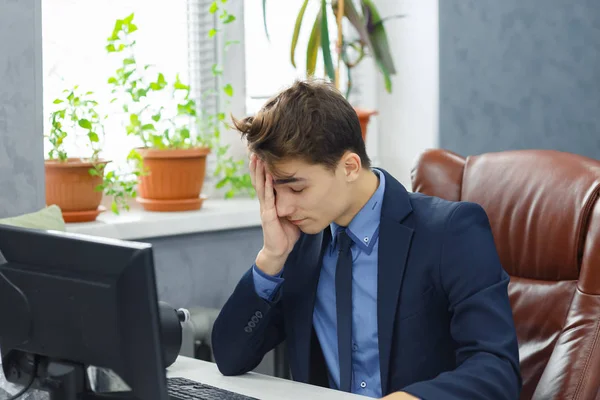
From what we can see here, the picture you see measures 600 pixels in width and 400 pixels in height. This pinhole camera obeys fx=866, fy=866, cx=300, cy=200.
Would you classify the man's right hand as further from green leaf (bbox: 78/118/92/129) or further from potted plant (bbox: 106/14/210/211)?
potted plant (bbox: 106/14/210/211)

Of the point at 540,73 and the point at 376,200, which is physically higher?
the point at 540,73

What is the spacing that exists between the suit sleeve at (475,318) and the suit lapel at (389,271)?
80mm

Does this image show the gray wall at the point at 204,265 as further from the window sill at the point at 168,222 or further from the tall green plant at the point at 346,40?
the tall green plant at the point at 346,40

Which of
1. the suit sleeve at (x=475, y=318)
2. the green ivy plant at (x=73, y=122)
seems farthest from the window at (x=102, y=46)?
the suit sleeve at (x=475, y=318)

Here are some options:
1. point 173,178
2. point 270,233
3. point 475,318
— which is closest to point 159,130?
point 173,178

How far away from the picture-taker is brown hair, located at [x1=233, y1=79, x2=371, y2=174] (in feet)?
5.22

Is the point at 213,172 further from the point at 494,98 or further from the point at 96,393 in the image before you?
the point at 96,393

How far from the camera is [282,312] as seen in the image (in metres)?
1.81

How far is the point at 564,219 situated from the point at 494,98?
155cm

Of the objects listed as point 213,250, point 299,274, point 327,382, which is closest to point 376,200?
point 299,274

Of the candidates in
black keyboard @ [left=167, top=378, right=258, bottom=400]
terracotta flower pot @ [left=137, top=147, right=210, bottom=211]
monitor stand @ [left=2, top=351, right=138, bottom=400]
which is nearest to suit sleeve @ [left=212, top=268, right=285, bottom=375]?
black keyboard @ [left=167, top=378, right=258, bottom=400]

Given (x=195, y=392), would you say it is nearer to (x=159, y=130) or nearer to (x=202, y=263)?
(x=202, y=263)

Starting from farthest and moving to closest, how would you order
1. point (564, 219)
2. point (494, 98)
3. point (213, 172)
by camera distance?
point (494, 98), point (213, 172), point (564, 219)

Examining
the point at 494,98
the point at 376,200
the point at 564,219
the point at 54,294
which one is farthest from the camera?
the point at 494,98
